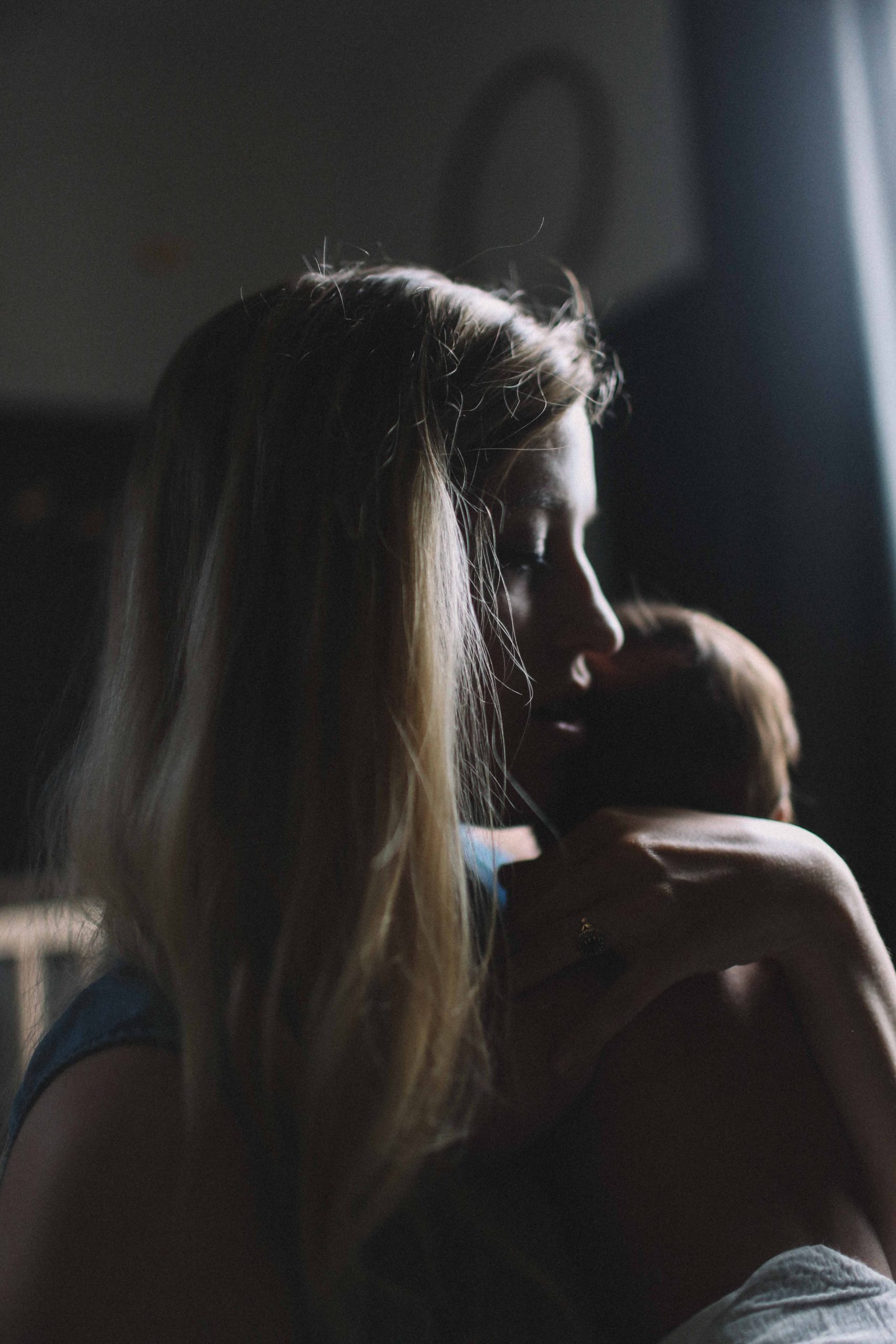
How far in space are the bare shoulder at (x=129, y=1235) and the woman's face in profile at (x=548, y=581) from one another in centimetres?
40

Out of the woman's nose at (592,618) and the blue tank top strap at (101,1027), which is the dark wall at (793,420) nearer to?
the woman's nose at (592,618)

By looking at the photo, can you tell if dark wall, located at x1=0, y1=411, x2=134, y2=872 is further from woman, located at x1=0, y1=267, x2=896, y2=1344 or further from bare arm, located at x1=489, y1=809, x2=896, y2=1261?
bare arm, located at x1=489, y1=809, x2=896, y2=1261

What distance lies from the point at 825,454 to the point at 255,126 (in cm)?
237

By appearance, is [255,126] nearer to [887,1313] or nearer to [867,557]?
[867,557]

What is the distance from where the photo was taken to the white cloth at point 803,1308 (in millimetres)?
625

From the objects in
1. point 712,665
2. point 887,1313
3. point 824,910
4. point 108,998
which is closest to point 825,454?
point 712,665

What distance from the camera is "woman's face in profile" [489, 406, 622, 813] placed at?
2.66 ft

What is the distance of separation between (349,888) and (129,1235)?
0.73 ft

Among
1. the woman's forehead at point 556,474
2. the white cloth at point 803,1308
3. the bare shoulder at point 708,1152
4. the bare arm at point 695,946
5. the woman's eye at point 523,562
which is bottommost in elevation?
the white cloth at point 803,1308

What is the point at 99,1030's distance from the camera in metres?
0.64

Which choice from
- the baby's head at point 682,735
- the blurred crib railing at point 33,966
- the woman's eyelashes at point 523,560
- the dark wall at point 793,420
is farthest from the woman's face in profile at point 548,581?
the dark wall at point 793,420

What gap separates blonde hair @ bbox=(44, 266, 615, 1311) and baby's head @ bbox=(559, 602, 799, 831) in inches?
8.8

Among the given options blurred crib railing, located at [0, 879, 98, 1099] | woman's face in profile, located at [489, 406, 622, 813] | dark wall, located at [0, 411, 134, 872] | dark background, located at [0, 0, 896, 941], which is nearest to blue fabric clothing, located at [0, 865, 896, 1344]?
blurred crib railing, located at [0, 879, 98, 1099]

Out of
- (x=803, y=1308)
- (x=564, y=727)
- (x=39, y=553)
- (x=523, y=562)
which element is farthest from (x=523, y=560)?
(x=39, y=553)
